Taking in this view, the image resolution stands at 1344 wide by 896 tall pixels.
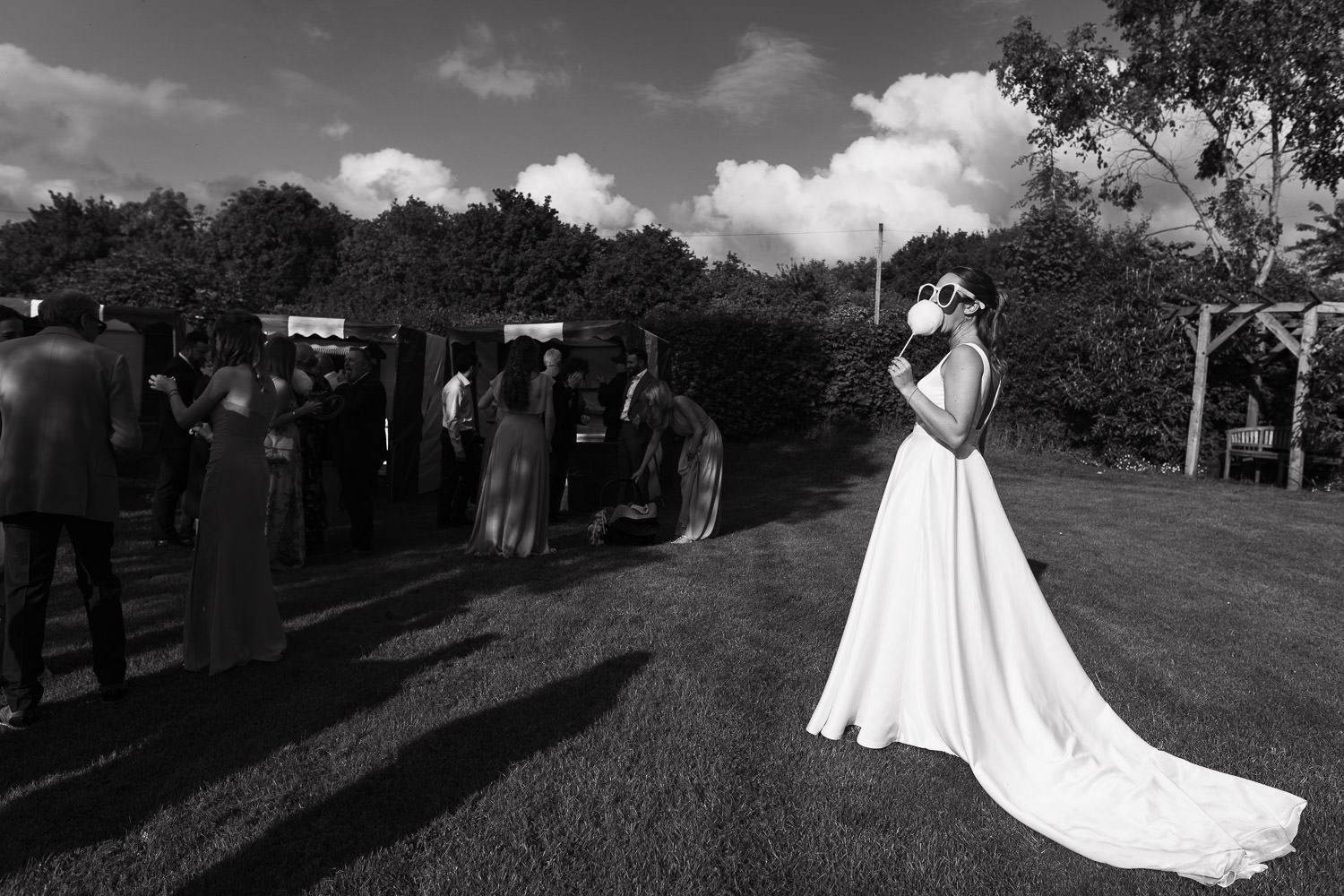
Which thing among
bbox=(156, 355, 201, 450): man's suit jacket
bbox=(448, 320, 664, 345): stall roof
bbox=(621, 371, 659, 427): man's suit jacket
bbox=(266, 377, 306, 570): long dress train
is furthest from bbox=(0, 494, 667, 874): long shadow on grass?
bbox=(448, 320, 664, 345): stall roof

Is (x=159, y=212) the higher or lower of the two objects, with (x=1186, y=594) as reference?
higher

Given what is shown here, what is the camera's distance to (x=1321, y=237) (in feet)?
114

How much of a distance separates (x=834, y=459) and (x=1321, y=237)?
29764 mm

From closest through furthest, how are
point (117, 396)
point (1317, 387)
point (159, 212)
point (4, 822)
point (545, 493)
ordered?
point (4, 822) < point (117, 396) < point (545, 493) < point (1317, 387) < point (159, 212)

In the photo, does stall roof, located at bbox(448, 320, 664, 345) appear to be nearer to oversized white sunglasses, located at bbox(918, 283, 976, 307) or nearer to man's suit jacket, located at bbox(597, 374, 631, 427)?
man's suit jacket, located at bbox(597, 374, 631, 427)

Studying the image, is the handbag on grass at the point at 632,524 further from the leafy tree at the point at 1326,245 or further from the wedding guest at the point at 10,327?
the leafy tree at the point at 1326,245

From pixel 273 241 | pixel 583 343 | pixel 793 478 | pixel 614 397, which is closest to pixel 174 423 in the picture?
pixel 614 397

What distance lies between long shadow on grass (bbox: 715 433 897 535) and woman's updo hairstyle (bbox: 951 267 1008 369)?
6419 mm

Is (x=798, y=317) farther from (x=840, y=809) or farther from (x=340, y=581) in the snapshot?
(x=840, y=809)

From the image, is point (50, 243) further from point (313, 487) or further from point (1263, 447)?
point (1263, 447)

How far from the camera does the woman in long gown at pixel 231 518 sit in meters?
4.76

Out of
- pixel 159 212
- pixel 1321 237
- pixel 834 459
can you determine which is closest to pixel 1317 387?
pixel 834 459

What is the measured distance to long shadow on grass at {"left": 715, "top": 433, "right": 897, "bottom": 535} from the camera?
459 inches

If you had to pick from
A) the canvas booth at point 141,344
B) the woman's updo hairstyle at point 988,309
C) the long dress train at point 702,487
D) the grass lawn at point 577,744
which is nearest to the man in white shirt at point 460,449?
the grass lawn at point 577,744
